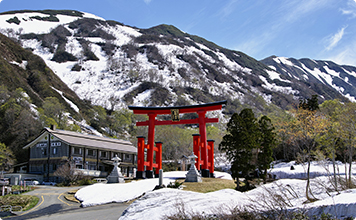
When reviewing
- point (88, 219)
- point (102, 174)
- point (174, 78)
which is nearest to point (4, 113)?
point (102, 174)

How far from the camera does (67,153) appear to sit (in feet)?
123

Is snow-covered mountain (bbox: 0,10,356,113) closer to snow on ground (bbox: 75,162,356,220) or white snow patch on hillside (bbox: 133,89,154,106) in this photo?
white snow patch on hillside (bbox: 133,89,154,106)

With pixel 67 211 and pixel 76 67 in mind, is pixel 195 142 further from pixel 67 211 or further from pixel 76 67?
pixel 76 67

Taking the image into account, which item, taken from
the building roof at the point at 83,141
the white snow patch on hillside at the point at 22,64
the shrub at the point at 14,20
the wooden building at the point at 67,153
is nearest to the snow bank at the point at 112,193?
the wooden building at the point at 67,153

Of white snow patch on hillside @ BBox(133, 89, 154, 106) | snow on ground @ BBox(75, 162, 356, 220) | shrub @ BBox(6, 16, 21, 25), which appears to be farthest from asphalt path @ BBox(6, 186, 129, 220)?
shrub @ BBox(6, 16, 21, 25)

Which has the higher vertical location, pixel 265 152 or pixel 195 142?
pixel 195 142

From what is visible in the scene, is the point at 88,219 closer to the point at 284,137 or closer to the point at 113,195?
the point at 113,195

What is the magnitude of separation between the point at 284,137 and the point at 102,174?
105ft

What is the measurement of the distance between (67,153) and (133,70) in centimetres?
10406

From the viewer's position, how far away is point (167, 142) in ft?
187

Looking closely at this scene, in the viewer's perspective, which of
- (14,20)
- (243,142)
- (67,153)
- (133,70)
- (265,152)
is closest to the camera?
(243,142)

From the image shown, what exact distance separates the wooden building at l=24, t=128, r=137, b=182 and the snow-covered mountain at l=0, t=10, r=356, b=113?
2490 inches

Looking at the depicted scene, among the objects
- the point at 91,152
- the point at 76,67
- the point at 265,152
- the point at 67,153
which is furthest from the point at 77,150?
the point at 76,67

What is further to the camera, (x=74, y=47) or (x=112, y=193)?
(x=74, y=47)
